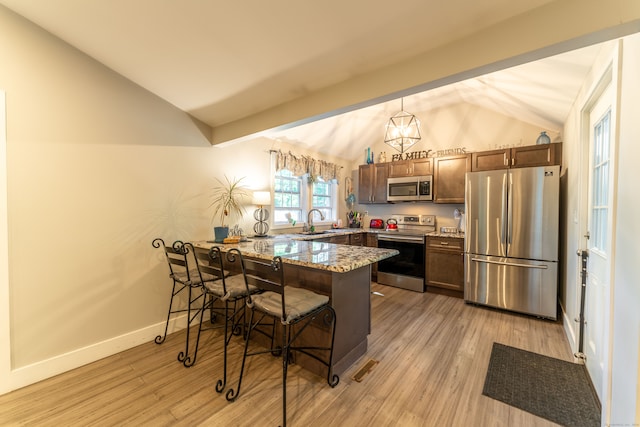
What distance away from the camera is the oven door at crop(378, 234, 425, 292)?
4020 millimetres

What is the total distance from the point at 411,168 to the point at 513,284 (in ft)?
7.48

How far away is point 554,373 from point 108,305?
12.8 ft

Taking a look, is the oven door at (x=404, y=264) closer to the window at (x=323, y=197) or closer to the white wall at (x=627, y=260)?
the window at (x=323, y=197)

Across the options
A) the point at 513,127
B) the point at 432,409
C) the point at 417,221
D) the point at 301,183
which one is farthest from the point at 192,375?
the point at 513,127

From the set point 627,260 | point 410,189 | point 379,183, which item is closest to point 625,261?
point 627,260

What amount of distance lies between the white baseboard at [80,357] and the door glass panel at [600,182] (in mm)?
3898

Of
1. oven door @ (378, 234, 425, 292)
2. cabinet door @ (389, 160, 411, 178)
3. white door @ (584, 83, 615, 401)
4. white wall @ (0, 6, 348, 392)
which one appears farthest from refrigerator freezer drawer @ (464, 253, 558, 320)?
white wall @ (0, 6, 348, 392)

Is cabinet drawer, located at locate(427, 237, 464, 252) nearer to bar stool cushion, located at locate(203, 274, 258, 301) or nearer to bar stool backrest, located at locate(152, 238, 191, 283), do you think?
bar stool cushion, located at locate(203, 274, 258, 301)

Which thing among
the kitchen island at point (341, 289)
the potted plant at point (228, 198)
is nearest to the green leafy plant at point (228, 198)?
the potted plant at point (228, 198)

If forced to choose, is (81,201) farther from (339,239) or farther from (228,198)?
(339,239)

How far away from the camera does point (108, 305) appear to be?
2.33 meters

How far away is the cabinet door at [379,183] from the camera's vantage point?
4.77m

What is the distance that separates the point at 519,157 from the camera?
347 centimetres

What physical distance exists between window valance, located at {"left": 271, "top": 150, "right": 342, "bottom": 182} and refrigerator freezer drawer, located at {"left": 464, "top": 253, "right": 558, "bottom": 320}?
2723 millimetres
